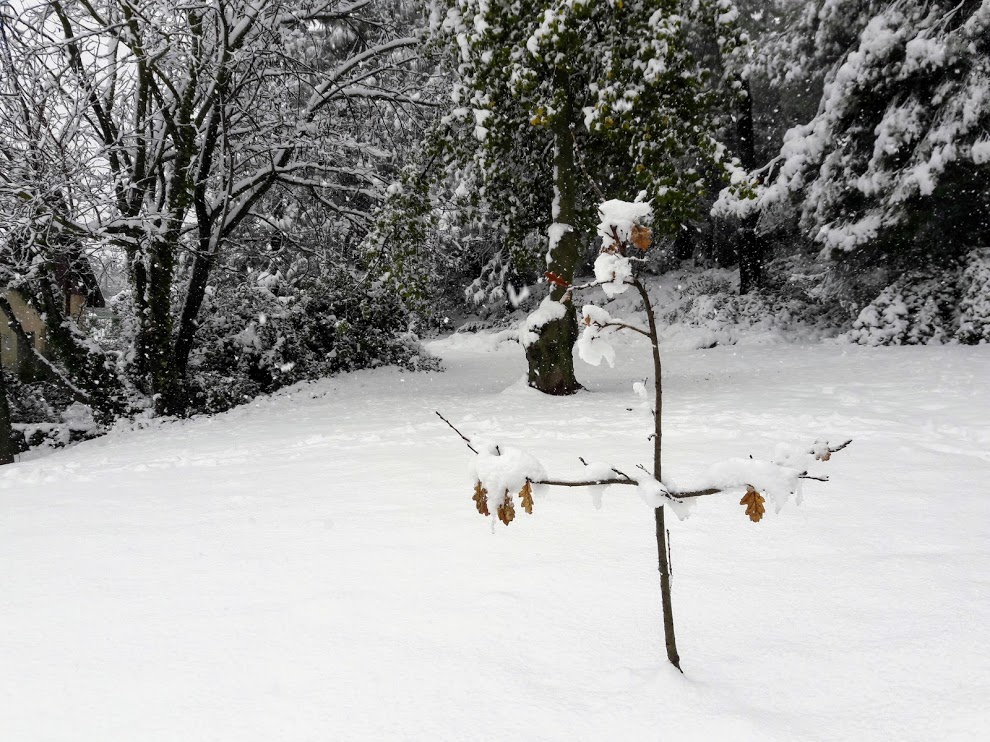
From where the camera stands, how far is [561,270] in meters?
9.17

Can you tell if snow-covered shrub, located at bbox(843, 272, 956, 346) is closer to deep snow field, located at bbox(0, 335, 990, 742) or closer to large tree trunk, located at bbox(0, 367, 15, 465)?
deep snow field, located at bbox(0, 335, 990, 742)

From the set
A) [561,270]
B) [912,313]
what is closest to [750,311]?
[912,313]

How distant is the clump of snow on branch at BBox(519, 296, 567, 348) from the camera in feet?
30.2

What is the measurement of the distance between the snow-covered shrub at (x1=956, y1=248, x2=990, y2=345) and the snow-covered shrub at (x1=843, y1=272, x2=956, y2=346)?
34cm

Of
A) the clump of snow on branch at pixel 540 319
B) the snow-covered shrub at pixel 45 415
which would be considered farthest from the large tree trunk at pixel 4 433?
the clump of snow on branch at pixel 540 319

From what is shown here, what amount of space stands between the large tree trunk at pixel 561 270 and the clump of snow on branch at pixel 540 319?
62 mm

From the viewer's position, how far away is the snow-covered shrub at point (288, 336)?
38.2 ft

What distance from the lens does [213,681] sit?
78.3 inches

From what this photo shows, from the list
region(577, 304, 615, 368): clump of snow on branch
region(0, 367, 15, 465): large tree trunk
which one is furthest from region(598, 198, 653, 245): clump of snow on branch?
region(0, 367, 15, 465): large tree trunk

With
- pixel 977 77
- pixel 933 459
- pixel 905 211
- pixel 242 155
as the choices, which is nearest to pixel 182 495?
pixel 933 459

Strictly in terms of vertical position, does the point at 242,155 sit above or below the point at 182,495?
above

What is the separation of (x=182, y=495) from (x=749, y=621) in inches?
149

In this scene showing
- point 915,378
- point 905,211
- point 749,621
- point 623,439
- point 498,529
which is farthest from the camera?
point 905,211

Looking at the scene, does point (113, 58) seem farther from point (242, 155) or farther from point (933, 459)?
point (933, 459)
